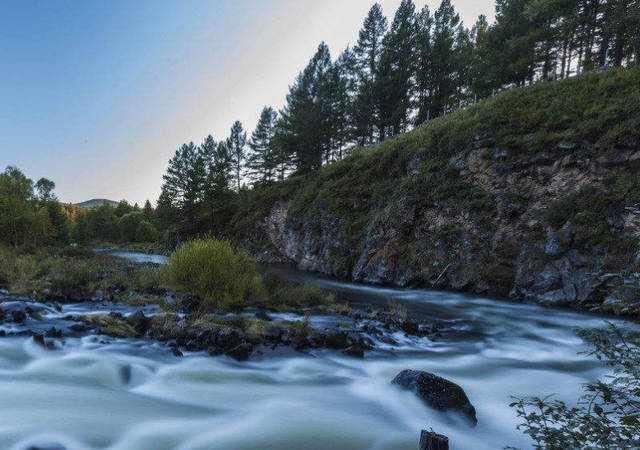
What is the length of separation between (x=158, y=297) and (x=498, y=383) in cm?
1005

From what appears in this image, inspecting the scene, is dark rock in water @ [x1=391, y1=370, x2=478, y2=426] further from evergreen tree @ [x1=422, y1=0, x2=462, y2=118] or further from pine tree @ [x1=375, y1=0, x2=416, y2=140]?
evergreen tree @ [x1=422, y1=0, x2=462, y2=118]

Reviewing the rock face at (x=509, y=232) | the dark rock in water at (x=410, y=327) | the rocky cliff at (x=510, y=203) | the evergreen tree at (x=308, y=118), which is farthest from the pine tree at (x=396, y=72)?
the dark rock in water at (x=410, y=327)

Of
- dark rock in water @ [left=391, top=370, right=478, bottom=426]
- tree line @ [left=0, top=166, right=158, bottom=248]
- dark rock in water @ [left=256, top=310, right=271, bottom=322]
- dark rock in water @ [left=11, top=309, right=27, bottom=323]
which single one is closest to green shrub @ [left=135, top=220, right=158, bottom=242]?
tree line @ [left=0, top=166, right=158, bottom=248]

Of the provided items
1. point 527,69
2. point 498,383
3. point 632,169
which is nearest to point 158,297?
point 498,383

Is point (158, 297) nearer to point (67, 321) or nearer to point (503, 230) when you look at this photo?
point (67, 321)

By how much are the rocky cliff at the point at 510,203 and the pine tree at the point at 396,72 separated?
15230 mm

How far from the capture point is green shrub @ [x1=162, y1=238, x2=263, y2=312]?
11000mm

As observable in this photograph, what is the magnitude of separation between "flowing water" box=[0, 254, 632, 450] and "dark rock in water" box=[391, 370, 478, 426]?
0.16 m

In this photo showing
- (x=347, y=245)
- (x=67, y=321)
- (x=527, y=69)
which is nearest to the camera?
(x=67, y=321)

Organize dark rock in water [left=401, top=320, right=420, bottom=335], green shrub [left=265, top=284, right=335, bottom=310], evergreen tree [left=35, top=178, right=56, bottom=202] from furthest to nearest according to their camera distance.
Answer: evergreen tree [left=35, top=178, right=56, bottom=202] < green shrub [left=265, top=284, right=335, bottom=310] < dark rock in water [left=401, top=320, right=420, bottom=335]

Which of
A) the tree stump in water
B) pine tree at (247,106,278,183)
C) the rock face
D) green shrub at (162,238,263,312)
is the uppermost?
pine tree at (247,106,278,183)

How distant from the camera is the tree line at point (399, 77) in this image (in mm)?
34969

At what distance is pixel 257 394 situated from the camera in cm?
629

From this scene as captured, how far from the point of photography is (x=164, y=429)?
5.05 m
